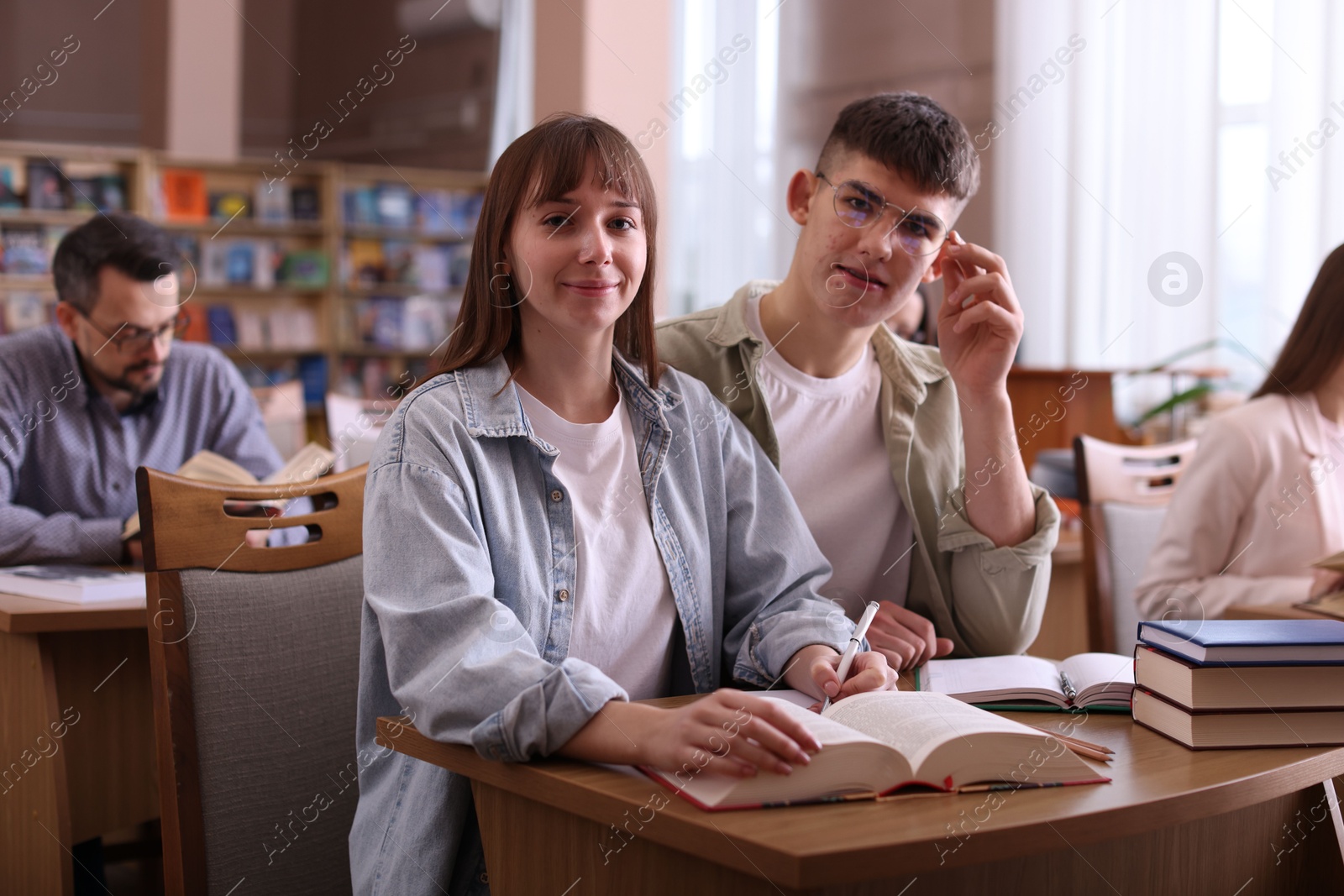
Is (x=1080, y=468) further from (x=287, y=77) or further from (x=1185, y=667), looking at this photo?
(x=287, y=77)

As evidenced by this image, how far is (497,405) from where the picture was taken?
133cm

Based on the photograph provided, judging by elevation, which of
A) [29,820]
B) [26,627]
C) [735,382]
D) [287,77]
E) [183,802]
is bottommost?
[29,820]

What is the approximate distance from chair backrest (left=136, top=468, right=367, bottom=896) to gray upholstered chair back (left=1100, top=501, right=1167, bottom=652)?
5.24 feet

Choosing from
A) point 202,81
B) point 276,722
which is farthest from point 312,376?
point 276,722

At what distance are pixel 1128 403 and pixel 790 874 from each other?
4.93 metres

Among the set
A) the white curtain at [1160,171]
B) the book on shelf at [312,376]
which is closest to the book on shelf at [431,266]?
the book on shelf at [312,376]

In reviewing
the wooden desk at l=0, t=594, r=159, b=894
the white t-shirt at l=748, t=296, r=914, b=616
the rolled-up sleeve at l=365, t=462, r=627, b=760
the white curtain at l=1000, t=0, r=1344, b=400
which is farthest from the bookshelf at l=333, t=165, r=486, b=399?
the rolled-up sleeve at l=365, t=462, r=627, b=760

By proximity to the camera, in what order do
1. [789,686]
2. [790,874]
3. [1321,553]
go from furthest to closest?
[1321,553] → [789,686] → [790,874]

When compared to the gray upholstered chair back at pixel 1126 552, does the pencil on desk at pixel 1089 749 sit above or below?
above

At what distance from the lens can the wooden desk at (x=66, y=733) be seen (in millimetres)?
1810

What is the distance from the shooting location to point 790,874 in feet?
2.65

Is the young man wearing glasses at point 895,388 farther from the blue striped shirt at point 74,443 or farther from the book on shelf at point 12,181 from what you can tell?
the book on shelf at point 12,181

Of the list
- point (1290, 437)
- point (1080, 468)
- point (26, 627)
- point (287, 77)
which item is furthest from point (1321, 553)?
point (287, 77)

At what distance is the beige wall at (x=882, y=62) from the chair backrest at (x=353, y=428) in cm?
337
